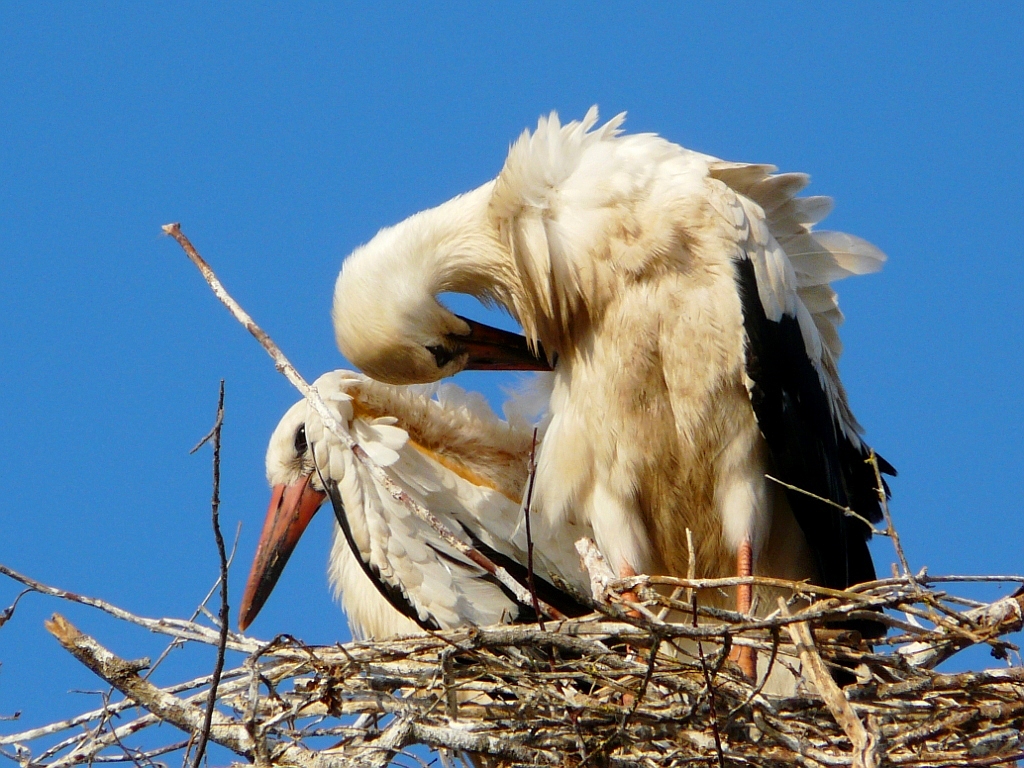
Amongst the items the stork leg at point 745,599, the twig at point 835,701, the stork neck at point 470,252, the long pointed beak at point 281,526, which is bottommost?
the twig at point 835,701

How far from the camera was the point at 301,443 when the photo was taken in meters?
6.46

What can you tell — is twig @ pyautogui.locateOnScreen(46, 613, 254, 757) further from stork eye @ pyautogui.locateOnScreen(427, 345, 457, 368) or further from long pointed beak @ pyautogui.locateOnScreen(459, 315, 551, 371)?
long pointed beak @ pyautogui.locateOnScreen(459, 315, 551, 371)

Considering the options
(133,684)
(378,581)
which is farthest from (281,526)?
(133,684)

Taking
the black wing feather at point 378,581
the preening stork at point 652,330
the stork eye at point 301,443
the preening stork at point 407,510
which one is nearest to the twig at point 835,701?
the preening stork at point 652,330

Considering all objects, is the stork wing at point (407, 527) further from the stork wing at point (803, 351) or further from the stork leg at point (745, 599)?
the stork wing at point (803, 351)

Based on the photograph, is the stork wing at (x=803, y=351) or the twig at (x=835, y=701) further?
the stork wing at (x=803, y=351)

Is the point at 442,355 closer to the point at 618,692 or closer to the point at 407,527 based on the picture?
the point at 407,527

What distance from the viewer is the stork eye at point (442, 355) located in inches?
228

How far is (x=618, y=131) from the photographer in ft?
18.9

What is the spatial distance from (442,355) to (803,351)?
131 centimetres

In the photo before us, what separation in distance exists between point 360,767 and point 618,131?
279 centimetres

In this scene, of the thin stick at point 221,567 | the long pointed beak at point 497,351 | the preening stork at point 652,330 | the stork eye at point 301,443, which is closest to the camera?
the thin stick at point 221,567

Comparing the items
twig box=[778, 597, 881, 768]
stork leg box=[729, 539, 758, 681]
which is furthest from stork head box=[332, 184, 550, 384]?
twig box=[778, 597, 881, 768]

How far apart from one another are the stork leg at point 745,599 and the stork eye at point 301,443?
188cm
